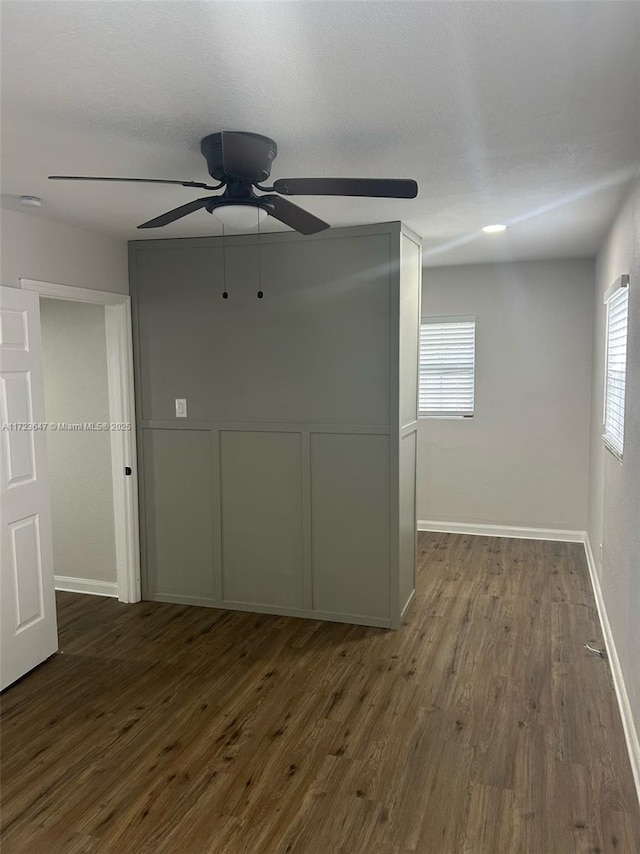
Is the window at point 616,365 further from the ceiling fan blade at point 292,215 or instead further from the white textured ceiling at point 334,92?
the ceiling fan blade at point 292,215

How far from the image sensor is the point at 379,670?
3.38m

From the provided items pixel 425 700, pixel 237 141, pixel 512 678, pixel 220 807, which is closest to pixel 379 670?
pixel 425 700

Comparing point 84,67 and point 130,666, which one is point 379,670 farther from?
point 84,67

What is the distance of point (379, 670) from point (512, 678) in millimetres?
698

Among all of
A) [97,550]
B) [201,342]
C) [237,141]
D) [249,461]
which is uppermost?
[237,141]

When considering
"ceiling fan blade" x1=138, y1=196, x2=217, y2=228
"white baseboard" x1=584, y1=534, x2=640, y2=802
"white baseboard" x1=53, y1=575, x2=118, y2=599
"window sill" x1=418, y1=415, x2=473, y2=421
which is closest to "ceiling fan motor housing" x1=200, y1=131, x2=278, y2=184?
"ceiling fan blade" x1=138, y1=196, x2=217, y2=228

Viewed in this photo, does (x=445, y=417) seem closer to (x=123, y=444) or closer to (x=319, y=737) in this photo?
(x=123, y=444)

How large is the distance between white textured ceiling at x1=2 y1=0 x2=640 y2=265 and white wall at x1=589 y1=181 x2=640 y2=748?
0.36m

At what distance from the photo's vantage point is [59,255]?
11.7 ft

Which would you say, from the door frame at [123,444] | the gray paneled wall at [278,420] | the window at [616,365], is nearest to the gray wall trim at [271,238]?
the gray paneled wall at [278,420]

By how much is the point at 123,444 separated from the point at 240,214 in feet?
7.97

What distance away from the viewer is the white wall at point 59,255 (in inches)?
127

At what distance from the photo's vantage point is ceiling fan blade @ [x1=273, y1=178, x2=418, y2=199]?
6.30 ft

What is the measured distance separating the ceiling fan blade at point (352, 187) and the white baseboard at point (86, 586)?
3.40m
